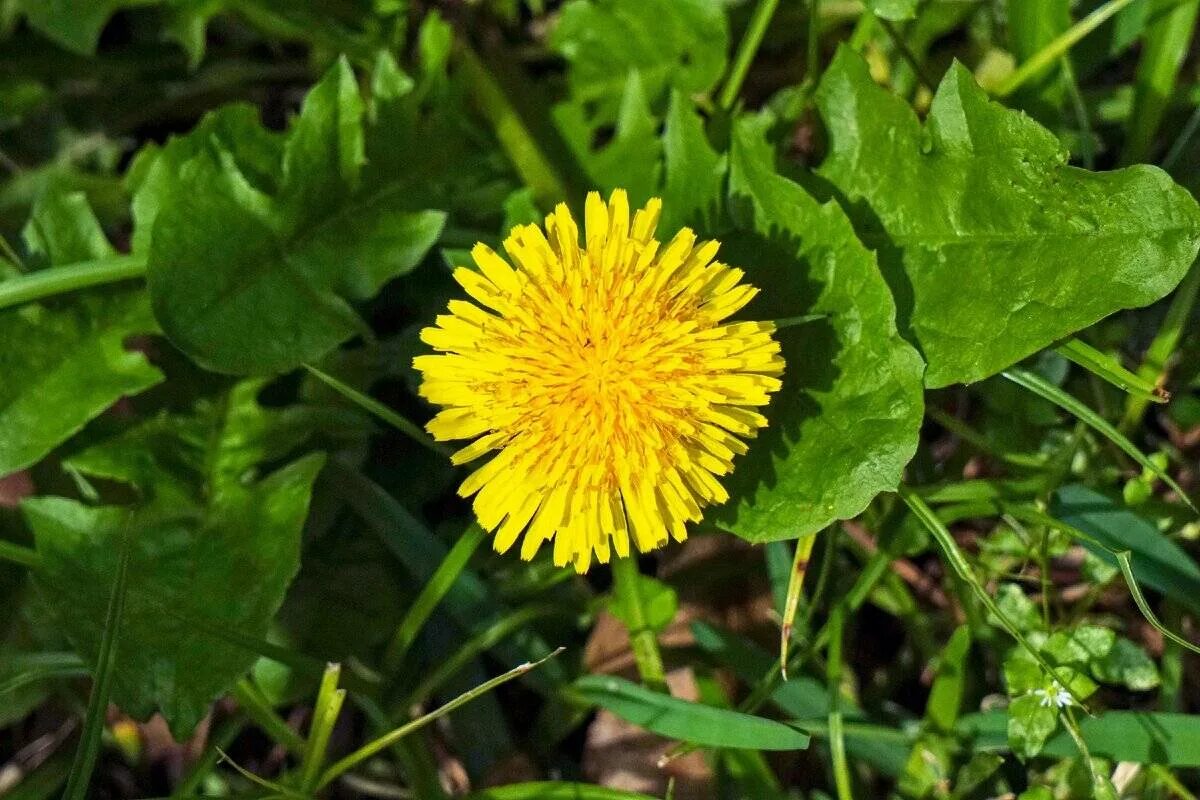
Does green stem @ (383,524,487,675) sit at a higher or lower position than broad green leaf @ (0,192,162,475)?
lower

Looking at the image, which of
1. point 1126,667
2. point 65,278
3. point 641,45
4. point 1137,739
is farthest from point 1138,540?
point 65,278

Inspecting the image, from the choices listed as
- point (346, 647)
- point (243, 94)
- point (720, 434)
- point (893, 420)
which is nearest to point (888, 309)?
point (893, 420)

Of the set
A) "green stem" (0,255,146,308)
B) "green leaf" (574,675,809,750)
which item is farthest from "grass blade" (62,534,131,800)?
"green leaf" (574,675,809,750)

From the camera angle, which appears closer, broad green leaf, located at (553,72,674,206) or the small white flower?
the small white flower

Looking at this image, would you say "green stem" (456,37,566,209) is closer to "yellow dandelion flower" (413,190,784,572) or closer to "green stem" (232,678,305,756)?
"yellow dandelion flower" (413,190,784,572)

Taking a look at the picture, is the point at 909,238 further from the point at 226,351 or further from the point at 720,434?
the point at 226,351

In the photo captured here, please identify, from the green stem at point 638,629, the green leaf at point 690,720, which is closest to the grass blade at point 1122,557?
the green leaf at point 690,720

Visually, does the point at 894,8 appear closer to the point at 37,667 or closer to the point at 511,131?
the point at 511,131

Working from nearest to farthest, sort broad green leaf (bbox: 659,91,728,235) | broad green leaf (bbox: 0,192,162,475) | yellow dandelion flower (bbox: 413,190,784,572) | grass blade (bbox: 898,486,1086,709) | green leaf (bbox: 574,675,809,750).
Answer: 1. yellow dandelion flower (bbox: 413,190,784,572)
2. grass blade (bbox: 898,486,1086,709)
3. green leaf (bbox: 574,675,809,750)
4. broad green leaf (bbox: 659,91,728,235)
5. broad green leaf (bbox: 0,192,162,475)
